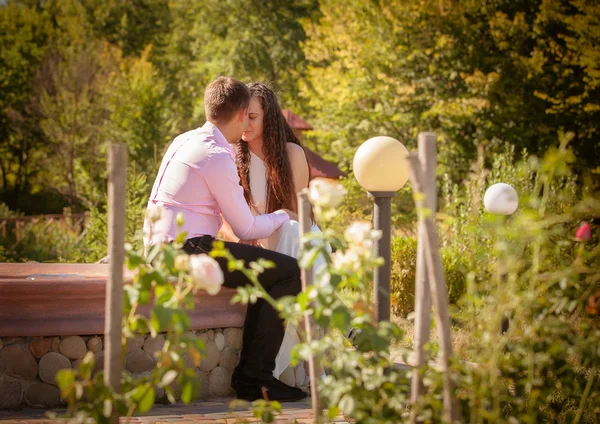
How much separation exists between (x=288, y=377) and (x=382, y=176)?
1.48 metres

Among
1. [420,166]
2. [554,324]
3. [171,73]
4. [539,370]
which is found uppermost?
[171,73]

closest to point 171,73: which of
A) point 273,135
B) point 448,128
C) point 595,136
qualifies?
point 448,128

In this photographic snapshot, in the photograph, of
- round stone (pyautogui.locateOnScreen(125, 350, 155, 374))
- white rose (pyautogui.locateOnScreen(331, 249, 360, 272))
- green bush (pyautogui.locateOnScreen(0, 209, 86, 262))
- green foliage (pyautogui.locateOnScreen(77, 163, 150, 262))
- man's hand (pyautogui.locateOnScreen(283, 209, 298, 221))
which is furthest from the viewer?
green bush (pyautogui.locateOnScreen(0, 209, 86, 262))

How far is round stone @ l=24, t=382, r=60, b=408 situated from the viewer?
3.96 meters

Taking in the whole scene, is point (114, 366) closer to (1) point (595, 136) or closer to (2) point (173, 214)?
(2) point (173, 214)

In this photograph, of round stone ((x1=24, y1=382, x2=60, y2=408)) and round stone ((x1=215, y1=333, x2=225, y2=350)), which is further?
round stone ((x1=215, y1=333, x2=225, y2=350))

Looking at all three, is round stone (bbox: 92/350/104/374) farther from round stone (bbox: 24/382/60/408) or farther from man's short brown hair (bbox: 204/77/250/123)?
man's short brown hair (bbox: 204/77/250/123)

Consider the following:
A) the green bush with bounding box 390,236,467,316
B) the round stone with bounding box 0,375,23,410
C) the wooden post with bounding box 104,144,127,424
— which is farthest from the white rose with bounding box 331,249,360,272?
the green bush with bounding box 390,236,467,316

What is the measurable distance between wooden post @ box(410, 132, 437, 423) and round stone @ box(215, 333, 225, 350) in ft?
6.64

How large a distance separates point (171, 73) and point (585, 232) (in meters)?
27.7

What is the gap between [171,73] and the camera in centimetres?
2909

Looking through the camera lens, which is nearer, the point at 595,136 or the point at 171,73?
the point at 595,136

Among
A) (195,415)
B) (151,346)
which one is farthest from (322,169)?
(195,415)

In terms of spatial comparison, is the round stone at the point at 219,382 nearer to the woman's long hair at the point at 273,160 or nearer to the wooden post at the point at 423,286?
the woman's long hair at the point at 273,160
